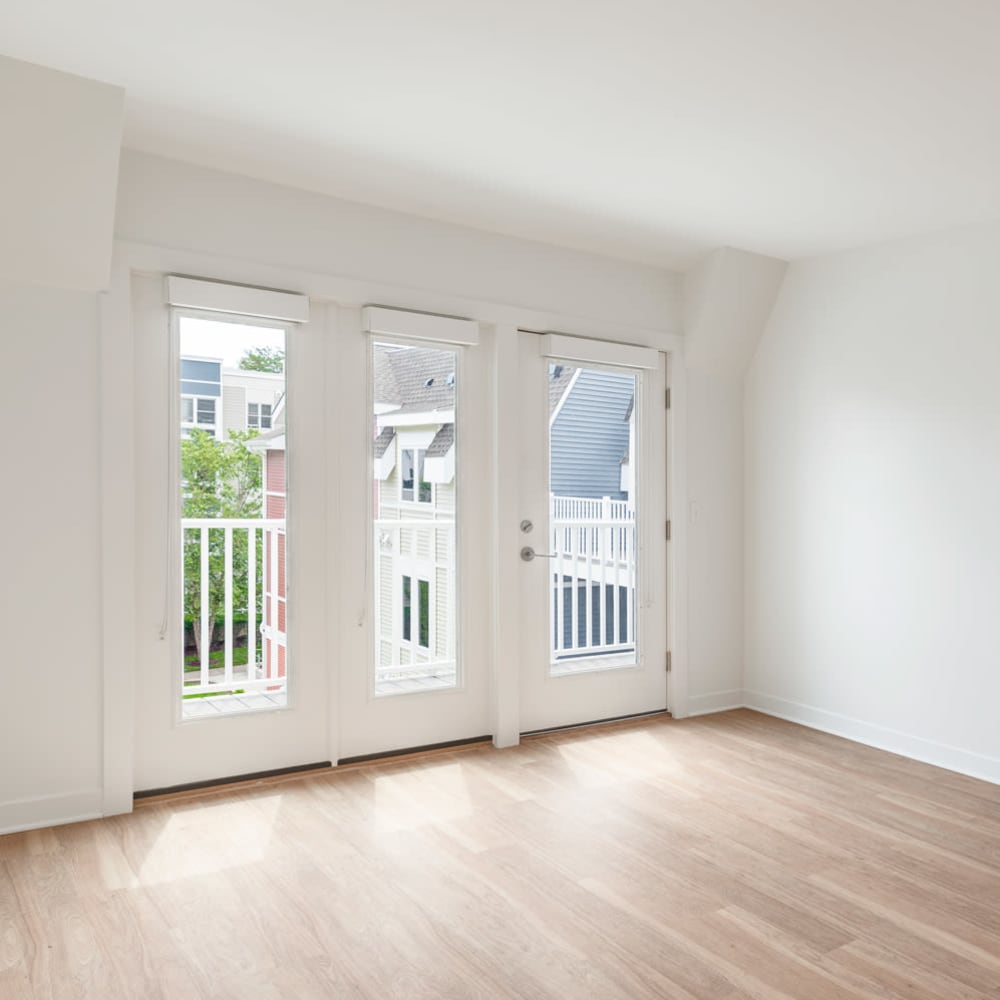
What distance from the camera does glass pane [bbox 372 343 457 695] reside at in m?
3.57

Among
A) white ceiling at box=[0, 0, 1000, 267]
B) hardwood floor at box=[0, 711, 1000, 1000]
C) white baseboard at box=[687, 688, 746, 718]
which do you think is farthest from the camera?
white baseboard at box=[687, 688, 746, 718]

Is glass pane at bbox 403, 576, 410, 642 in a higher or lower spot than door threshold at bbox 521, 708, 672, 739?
higher

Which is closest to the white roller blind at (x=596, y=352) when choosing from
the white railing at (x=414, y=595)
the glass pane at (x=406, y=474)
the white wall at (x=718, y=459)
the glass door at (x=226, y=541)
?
the white wall at (x=718, y=459)

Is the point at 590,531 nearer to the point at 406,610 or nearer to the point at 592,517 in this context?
the point at 592,517

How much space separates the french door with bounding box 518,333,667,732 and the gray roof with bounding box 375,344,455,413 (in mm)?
401

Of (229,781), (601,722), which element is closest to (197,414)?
(229,781)

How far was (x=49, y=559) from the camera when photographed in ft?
9.41

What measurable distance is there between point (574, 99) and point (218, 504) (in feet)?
6.51

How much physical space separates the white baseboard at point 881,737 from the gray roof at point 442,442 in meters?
2.30

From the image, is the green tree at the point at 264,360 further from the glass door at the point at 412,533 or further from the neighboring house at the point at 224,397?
the glass door at the point at 412,533

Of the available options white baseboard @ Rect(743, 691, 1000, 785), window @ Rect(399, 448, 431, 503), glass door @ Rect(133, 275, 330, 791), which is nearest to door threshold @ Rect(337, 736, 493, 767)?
glass door @ Rect(133, 275, 330, 791)

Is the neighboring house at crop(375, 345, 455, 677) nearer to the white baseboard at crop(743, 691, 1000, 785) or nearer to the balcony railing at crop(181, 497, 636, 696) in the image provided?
the balcony railing at crop(181, 497, 636, 696)

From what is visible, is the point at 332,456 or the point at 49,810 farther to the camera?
the point at 332,456

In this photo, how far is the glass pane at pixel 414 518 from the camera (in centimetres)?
357
